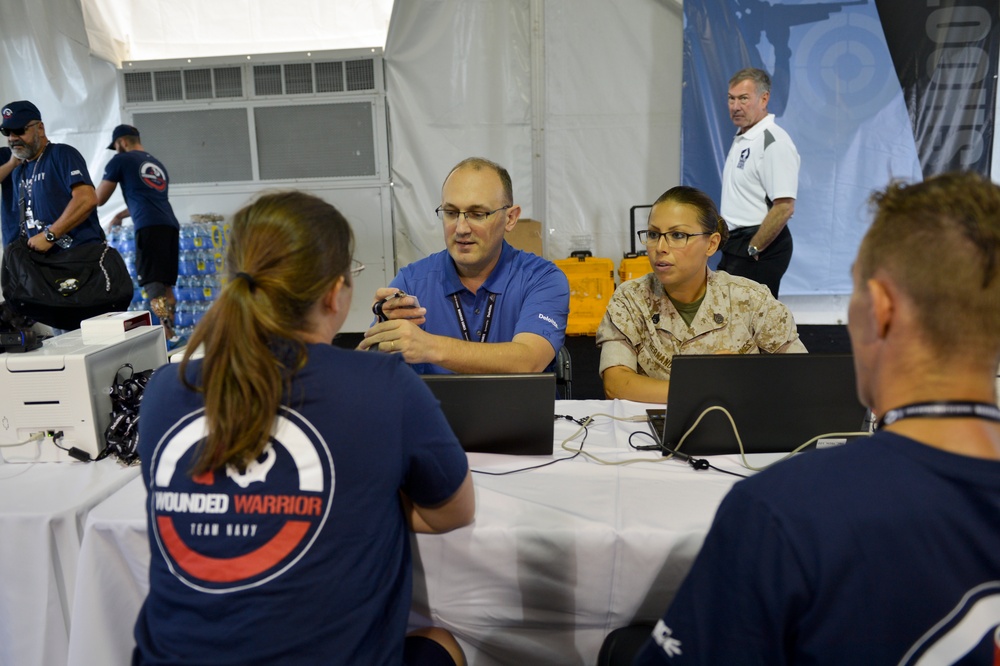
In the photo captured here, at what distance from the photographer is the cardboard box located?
491 cm

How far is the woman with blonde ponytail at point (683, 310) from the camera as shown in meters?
1.89

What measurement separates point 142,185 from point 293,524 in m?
4.04

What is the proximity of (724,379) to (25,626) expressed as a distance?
143 centimetres

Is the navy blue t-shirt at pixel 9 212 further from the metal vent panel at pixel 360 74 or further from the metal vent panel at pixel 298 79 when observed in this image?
the metal vent panel at pixel 360 74

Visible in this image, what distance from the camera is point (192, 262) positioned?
513 centimetres

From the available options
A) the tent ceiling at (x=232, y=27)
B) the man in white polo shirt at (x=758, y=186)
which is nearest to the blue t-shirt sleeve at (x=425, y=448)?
the man in white polo shirt at (x=758, y=186)

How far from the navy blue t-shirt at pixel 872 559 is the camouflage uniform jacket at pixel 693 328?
132 centimetres

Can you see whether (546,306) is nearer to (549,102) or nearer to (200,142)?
(549,102)

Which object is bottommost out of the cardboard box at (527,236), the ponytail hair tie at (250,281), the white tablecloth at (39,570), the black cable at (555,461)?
the white tablecloth at (39,570)

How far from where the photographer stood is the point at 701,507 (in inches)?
47.2

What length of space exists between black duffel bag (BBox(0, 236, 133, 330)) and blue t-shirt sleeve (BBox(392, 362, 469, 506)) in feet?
9.44

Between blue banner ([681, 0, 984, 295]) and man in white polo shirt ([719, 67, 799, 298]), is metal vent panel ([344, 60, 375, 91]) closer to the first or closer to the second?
blue banner ([681, 0, 984, 295])

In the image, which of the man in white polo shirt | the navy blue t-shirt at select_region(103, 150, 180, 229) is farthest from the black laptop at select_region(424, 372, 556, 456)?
the navy blue t-shirt at select_region(103, 150, 180, 229)

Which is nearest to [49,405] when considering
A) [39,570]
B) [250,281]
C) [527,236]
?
[39,570]
